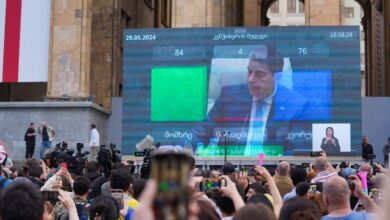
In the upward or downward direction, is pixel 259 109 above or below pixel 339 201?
above

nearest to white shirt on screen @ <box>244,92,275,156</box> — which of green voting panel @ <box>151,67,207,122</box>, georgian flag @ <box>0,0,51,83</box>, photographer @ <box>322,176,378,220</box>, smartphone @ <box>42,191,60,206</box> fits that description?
green voting panel @ <box>151,67,207,122</box>

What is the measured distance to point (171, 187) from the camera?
1.92 metres

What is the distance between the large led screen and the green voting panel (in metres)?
0.04

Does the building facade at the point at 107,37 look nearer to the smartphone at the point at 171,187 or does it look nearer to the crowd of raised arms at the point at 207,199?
the crowd of raised arms at the point at 207,199

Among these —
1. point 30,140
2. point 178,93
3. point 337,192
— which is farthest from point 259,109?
point 337,192

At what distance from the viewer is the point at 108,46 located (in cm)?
3366

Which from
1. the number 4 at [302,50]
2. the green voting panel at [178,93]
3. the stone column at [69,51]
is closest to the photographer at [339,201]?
the green voting panel at [178,93]

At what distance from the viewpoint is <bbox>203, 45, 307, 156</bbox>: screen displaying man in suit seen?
24750 millimetres

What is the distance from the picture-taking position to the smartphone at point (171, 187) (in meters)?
1.90

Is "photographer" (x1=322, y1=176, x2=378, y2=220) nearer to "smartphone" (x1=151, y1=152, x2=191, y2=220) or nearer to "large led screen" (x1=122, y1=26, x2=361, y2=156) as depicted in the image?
"smartphone" (x1=151, y1=152, x2=191, y2=220)

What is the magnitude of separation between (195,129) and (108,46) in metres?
10.0

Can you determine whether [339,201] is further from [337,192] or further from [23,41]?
[23,41]

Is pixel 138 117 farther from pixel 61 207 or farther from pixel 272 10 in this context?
pixel 272 10

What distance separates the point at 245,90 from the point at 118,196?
18.4m
